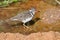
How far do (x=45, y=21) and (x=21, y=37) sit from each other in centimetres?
225

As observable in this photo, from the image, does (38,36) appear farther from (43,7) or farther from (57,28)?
(43,7)

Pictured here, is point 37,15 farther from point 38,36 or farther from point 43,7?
point 38,36

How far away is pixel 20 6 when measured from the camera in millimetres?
11367

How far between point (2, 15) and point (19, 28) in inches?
51.9

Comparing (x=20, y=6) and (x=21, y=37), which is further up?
(x=21, y=37)

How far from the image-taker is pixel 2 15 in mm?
10414

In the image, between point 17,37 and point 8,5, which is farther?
point 8,5

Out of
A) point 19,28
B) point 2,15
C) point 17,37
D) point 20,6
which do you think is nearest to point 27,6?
point 20,6

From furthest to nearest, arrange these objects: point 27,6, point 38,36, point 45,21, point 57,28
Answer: point 27,6, point 45,21, point 57,28, point 38,36

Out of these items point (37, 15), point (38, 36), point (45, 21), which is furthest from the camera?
point (37, 15)

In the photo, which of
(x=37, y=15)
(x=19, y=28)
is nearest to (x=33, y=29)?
(x=19, y=28)

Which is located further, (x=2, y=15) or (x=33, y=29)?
(x=2, y=15)

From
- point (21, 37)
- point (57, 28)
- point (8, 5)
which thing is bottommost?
point (8, 5)

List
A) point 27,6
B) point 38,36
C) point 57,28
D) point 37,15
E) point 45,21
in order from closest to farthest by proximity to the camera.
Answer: point 38,36
point 57,28
point 45,21
point 37,15
point 27,6
